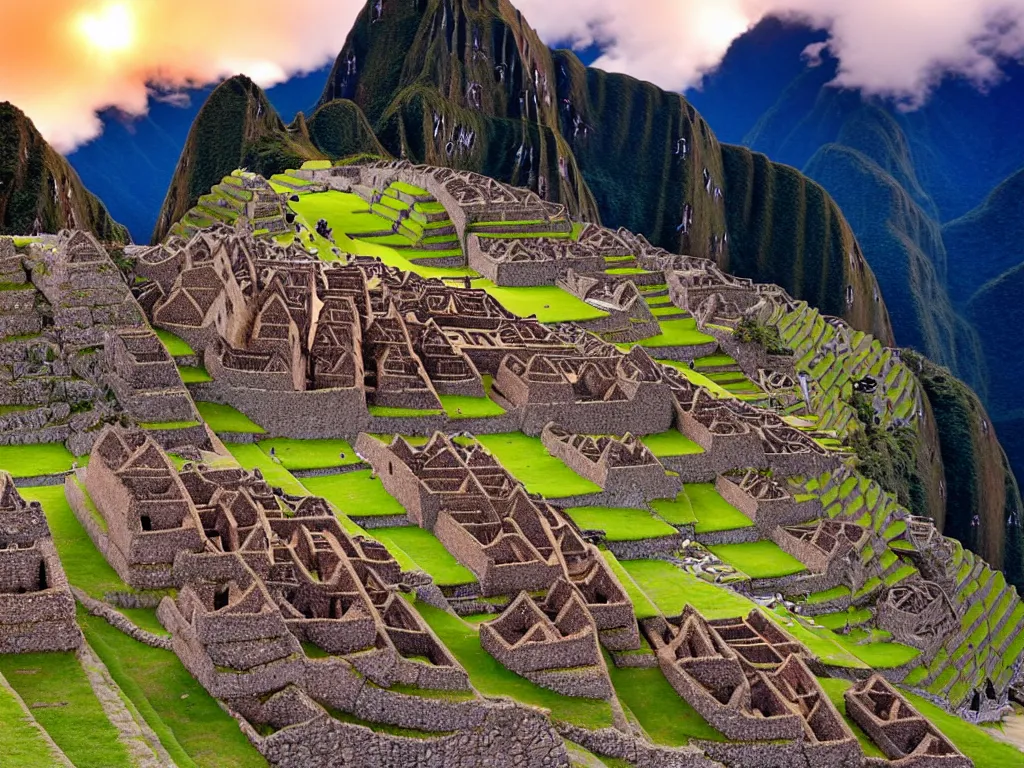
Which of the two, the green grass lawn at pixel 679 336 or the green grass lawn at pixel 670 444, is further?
the green grass lawn at pixel 679 336

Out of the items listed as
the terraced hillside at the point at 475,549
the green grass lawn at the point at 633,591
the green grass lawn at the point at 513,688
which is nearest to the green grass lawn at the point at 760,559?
the terraced hillside at the point at 475,549

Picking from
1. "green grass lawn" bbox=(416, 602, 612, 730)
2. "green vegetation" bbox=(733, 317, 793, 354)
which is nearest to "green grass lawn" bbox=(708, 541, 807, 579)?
"green grass lawn" bbox=(416, 602, 612, 730)

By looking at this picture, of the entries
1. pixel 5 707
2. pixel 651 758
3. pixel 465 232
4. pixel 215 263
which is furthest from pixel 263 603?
pixel 465 232

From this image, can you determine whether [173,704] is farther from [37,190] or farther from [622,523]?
[37,190]

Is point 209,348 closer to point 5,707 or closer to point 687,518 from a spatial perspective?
point 687,518

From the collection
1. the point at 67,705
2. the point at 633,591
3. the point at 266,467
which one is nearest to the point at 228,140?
the point at 266,467

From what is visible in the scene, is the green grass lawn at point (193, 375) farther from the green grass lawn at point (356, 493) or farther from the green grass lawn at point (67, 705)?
the green grass lawn at point (67, 705)

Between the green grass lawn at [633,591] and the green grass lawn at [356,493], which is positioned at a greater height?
the green grass lawn at [356,493]
